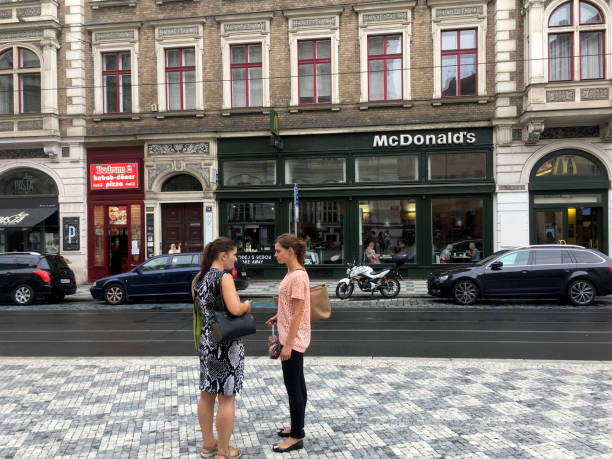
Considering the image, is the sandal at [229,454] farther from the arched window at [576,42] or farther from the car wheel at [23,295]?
the arched window at [576,42]

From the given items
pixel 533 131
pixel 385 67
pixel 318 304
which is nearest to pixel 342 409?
pixel 318 304

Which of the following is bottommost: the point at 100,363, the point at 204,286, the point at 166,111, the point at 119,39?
the point at 100,363

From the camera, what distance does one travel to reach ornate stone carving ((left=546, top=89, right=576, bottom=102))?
16.8 meters

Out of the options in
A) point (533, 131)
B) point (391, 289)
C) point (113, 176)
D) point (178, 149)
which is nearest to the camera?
point (391, 289)

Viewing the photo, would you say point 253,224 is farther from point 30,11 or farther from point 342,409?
point 342,409

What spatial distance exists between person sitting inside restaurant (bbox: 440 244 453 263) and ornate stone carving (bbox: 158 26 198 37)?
41.5 ft

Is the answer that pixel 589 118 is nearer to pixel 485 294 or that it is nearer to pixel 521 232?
pixel 521 232

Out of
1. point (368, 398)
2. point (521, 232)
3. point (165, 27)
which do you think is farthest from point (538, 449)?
point (165, 27)

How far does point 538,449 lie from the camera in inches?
161

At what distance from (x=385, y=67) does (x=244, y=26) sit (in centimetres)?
561

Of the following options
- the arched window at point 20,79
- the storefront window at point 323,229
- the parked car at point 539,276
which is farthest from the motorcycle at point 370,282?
the arched window at point 20,79

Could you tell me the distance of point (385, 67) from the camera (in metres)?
19.0

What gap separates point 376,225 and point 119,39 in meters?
12.5

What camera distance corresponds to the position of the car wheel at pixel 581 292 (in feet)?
42.8
